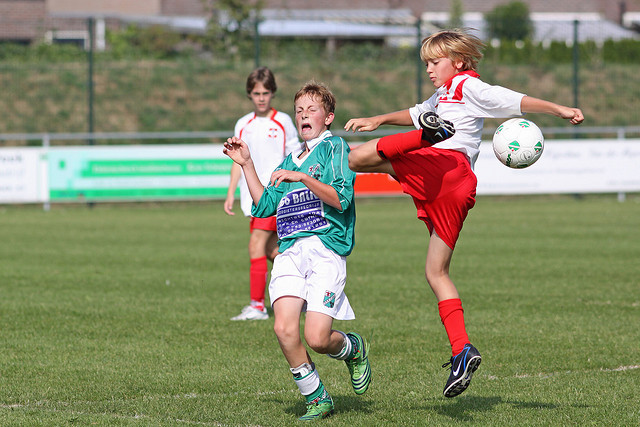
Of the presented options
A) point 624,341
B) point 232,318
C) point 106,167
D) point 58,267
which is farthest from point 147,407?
Result: point 106,167

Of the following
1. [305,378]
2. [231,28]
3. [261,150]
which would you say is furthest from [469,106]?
[231,28]

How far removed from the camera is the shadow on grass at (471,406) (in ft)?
15.8

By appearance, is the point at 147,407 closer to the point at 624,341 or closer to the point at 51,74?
the point at 624,341

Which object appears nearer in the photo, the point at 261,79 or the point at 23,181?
the point at 261,79

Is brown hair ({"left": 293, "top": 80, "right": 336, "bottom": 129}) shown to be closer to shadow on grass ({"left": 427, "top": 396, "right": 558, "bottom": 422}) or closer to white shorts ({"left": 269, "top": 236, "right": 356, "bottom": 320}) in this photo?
white shorts ({"left": 269, "top": 236, "right": 356, "bottom": 320})

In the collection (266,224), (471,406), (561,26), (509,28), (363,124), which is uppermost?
(561,26)

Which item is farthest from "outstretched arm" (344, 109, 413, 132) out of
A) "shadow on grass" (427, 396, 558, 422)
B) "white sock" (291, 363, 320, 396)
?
"shadow on grass" (427, 396, 558, 422)

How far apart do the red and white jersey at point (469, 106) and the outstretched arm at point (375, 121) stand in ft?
0.48

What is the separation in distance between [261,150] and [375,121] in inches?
123

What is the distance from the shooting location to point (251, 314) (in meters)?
7.73

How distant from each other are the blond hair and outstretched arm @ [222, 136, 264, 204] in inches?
48.3

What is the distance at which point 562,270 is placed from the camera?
10234mm

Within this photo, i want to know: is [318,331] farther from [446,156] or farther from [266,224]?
[266,224]

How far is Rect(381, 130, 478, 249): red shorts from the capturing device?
509 centimetres
